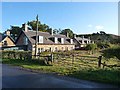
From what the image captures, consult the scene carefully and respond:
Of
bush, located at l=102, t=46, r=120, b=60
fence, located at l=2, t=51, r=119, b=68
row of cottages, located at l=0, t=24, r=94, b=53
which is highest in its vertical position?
row of cottages, located at l=0, t=24, r=94, b=53

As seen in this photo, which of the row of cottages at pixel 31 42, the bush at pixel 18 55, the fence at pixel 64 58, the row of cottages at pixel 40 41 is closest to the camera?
the fence at pixel 64 58

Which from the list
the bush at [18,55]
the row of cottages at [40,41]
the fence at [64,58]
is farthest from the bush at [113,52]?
the row of cottages at [40,41]

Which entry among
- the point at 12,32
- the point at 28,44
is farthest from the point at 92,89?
the point at 12,32

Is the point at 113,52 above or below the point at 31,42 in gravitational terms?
below

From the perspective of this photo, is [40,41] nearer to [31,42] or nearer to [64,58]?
[31,42]

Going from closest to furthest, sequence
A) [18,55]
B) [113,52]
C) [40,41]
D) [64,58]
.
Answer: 1. [113,52]
2. [64,58]
3. [18,55]
4. [40,41]

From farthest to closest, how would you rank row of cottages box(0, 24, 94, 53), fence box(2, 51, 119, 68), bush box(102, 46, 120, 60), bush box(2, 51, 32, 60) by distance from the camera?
row of cottages box(0, 24, 94, 53) < bush box(2, 51, 32, 60) < fence box(2, 51, 119, 68) < bush box(102, 46, 120, 60)

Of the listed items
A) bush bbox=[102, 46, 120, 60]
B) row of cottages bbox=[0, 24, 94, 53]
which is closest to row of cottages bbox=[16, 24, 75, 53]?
row of cottages bbox=[0, 24, 94, 53]

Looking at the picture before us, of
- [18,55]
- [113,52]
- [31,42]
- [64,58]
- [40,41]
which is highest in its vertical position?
[40,41]

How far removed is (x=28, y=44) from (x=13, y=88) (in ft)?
117

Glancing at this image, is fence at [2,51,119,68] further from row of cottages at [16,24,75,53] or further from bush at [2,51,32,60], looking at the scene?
row of cottages at [16,24,75,53]

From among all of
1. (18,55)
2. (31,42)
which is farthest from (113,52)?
(31,42)

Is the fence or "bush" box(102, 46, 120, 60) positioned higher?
"bush" box(102, 46, 120, 60)

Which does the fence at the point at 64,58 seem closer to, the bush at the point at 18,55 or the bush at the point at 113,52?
the bush at the point at 18,55
